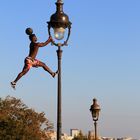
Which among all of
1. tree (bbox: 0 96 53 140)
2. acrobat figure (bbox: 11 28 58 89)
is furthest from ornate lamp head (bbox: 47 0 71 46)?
tree (bbox: 0 96 53 140)

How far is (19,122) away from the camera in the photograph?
9450cm

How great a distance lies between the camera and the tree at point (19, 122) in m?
90.6

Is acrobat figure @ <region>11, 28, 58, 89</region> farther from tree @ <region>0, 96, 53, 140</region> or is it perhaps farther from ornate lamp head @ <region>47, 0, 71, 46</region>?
tree @ <region>0, 96, 53, 140</region>

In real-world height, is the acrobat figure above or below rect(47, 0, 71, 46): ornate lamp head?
A: below

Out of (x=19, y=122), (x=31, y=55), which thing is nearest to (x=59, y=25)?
(x=31, y=55)

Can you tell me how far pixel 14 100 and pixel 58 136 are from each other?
84.5 meters

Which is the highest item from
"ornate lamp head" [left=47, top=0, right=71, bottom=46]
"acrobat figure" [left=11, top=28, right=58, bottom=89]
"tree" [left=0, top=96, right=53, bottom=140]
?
"tree" [left=0, top=96, right=53, bottom=140]

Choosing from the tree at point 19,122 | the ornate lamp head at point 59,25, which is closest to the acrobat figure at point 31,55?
the ornate lamp head at point 59,25

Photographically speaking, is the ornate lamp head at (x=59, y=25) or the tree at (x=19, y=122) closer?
the ornate lamp head at (x=59, y=25)

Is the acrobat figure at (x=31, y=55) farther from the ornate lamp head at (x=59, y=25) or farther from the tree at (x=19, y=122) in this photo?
the tree at (x=19, y=122)

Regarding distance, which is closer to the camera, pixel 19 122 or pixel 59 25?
pixel 59 25

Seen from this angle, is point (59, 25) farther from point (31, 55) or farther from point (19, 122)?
point (19, 122)

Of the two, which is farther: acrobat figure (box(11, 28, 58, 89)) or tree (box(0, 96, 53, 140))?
tree (box(0, 96, 53, 140))

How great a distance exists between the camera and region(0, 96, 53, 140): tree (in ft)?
297
